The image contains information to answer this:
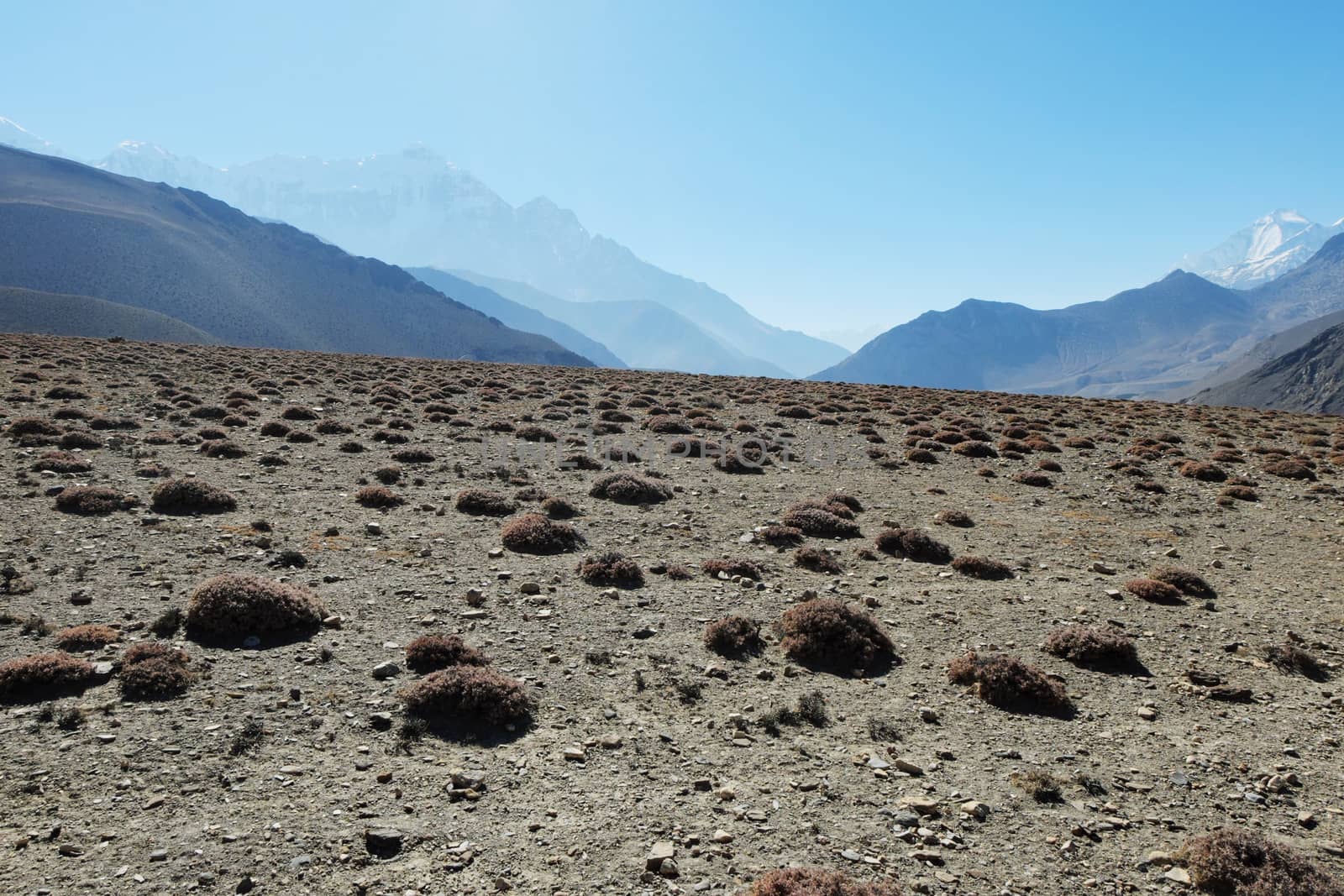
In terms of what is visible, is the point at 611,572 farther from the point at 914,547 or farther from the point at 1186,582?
the point at 1186,582

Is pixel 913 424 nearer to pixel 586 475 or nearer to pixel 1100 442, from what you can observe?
pixel 1100 442

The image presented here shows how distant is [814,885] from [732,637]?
4.53 metres

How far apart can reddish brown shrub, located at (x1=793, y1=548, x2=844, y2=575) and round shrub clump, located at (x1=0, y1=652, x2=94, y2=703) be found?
10.6 meters

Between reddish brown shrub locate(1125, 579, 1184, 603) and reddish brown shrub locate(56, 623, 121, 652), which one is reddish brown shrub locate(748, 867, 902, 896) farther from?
reddish brown shrub locate(1125, 579, 1184, 603)

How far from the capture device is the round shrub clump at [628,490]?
57.6 ft

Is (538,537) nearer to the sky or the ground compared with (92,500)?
nearer to the sky

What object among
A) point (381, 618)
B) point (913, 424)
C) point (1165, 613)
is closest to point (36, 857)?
point (381, 618)

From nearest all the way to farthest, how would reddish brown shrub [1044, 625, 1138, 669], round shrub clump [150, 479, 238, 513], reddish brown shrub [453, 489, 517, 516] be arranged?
reddish brown shrub [1044, 625, 1138, 669] < round shrub clump [150, 479, 238, 513] < reddish brown shrub [453, 489, 517, 516]

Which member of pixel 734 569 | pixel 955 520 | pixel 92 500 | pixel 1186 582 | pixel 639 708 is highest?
pixel 1186 582

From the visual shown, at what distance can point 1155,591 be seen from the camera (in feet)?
39.4

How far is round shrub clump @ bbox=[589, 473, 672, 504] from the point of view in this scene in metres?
17.6

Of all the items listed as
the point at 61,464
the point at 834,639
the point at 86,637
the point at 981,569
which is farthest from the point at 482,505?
the point at 981,569

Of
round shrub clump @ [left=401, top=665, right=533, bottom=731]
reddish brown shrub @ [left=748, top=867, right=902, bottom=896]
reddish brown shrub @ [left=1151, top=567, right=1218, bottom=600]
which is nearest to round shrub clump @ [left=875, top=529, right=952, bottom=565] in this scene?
reddish brown shrub @ [left=1151, top=567, right=1218, bottom=600]

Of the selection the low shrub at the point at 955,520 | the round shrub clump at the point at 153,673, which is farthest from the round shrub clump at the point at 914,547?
the round shrub clump at the point at 153,673
